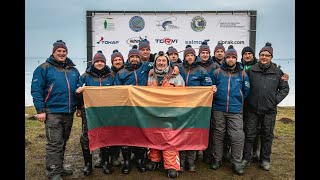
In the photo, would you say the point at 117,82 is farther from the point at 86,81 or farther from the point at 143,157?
the point at 143,157

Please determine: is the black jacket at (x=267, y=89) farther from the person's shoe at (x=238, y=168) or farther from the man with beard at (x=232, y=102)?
the person's shoe at (x=238, y=168)

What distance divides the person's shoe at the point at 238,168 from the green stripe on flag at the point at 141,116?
1.09 m

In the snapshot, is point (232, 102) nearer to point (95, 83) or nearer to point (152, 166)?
point (152, 166)

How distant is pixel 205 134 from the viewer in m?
5.54

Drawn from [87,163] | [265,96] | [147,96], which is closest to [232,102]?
[265,96]

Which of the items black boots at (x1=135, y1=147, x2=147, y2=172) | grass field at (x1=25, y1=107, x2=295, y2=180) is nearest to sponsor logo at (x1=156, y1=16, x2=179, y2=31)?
grass field at (x1=25, y1=107, x2=295, y2=180)

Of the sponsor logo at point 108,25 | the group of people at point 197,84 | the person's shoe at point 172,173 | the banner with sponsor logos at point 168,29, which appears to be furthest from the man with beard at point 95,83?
the sponsor logo at point 108,25

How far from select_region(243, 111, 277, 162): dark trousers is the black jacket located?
0.13 meters

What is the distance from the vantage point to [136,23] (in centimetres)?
912

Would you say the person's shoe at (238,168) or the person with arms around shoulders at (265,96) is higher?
the person with arms around shoulders at (265,96)

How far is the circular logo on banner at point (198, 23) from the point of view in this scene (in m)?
9.13

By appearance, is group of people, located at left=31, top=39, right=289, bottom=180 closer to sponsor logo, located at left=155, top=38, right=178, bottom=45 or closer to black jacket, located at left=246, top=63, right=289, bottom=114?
black jacket, located at left=246, top=63, right=289, bottom=114

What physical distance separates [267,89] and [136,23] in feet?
15.5

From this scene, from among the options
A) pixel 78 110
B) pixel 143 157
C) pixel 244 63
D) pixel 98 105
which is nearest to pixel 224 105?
pixel 244 63
